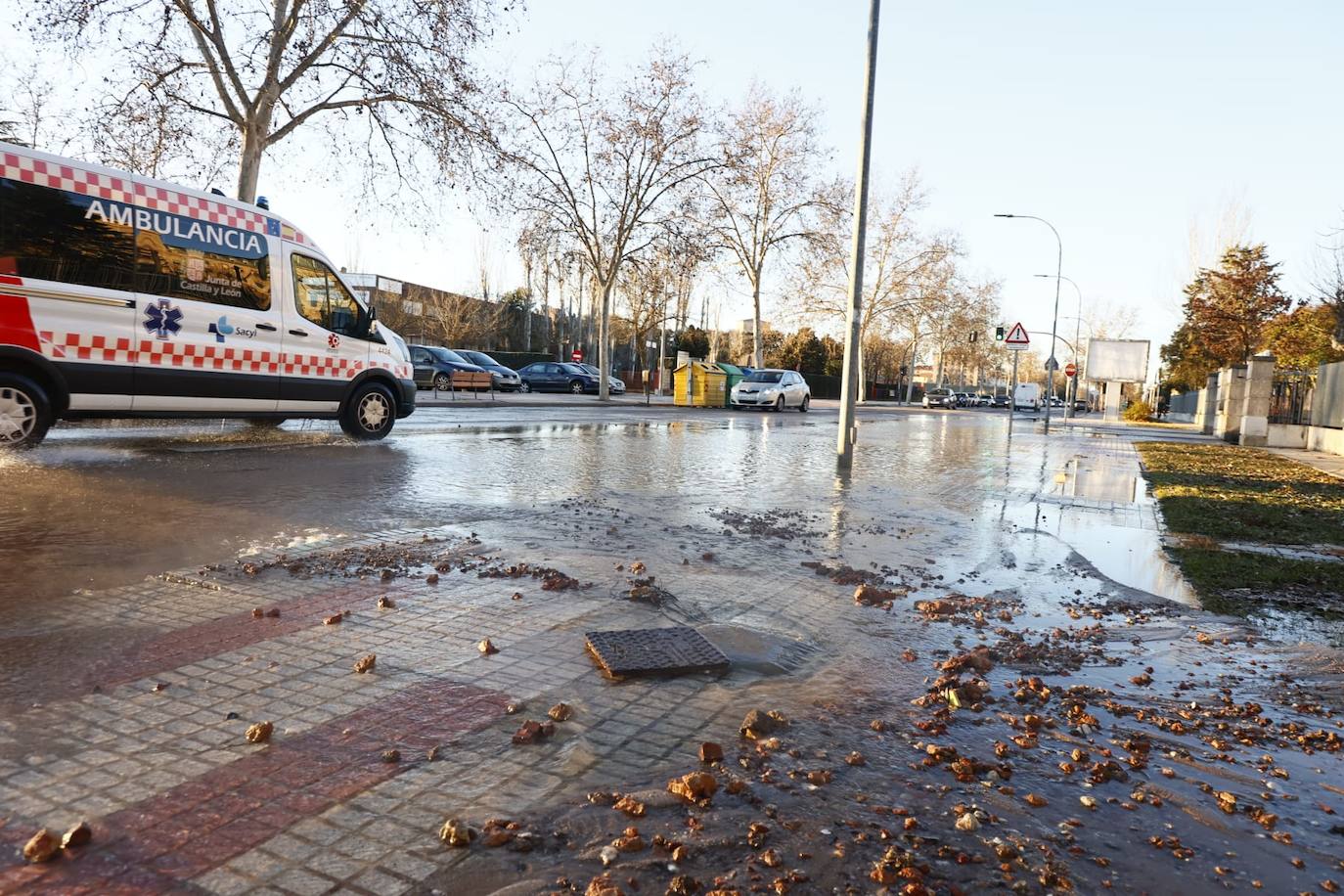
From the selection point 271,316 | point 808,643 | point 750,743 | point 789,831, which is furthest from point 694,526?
point 271,316

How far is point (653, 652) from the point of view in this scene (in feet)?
12.4

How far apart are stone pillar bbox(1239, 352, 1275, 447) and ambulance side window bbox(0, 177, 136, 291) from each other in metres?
25.5

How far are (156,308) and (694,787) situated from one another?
29.5ft

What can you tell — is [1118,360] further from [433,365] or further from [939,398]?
[433,365]

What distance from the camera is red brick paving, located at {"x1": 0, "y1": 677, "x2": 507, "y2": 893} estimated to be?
207 centimetres

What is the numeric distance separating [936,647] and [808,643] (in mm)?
609

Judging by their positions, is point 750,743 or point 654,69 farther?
point 654,69

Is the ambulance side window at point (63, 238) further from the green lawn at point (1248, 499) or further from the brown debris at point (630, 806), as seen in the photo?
the green lawn at point (1248, 499)

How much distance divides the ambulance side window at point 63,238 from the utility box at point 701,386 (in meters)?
30.4

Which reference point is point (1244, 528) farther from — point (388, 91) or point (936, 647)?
point (388, 91)

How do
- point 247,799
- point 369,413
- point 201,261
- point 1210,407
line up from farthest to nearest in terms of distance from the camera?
point 1210,407 < point 369,413 < point 201,261 < point 247,799

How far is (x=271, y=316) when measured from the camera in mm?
10430

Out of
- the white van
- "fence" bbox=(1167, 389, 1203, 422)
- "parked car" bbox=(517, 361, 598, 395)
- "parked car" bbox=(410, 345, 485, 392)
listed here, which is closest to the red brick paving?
"parked car" bbox=(410, 345, 485, 392)

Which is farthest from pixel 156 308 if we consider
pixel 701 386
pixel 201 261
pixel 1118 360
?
pixel 1118 360
